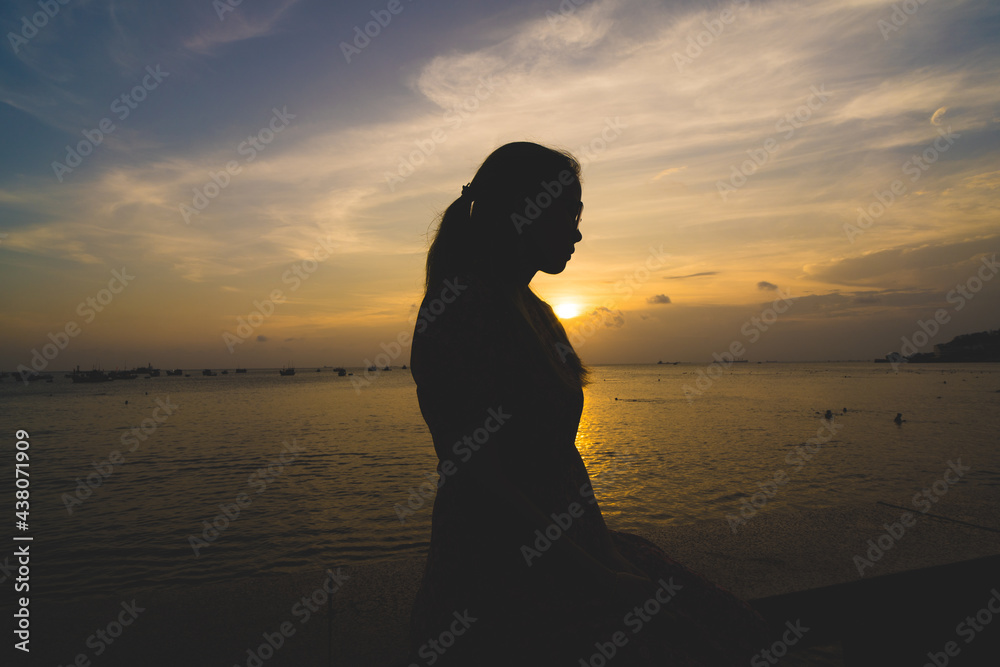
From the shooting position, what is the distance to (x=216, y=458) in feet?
60.7

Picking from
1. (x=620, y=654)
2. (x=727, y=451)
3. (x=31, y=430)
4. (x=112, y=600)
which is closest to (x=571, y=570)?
(x=620, y=654)

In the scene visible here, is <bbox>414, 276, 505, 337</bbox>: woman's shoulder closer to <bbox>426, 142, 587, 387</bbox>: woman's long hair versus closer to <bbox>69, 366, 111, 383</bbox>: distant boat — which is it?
<bbox>426, 142, 587, 387</bbox>: woman's long hair

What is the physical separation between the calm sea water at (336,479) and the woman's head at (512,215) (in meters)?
1.71

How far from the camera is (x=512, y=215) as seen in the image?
2.09m

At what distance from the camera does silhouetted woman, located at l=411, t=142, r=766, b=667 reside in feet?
5.41

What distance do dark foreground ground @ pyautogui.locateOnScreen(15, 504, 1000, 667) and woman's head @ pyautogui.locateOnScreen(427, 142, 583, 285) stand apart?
1.88m

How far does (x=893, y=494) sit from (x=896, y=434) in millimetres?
13566
